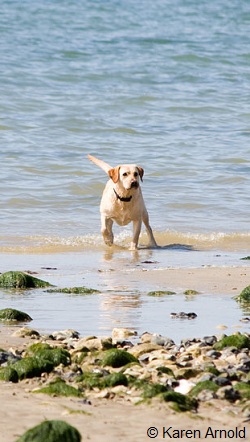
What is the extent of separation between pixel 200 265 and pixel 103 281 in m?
1.41

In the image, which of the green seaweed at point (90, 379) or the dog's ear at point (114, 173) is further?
the dog's ear at point (114, 173)

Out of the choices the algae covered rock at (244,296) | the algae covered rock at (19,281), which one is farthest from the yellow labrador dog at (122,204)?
the algae covered rock at (244,296)

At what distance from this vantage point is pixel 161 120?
768 inches

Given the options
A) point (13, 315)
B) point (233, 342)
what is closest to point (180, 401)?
point (233, 342)

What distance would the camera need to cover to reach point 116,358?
564 centimetres

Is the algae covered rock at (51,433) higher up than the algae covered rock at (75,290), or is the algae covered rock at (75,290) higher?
the algae covered rock at (75,290)

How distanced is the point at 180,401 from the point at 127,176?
6.47 m

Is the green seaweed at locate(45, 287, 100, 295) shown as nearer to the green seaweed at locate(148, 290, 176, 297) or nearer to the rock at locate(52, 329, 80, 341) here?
the green seaweed at locate(148, 290, 176, 297)

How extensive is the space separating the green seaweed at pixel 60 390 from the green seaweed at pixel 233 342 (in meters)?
1.21

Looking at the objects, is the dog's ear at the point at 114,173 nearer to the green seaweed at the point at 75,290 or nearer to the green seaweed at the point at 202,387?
the green seaweed at the point at 75,290

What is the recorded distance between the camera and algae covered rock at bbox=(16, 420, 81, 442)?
400cm

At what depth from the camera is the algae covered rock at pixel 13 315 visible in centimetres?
697

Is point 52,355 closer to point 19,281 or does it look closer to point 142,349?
point 142,349

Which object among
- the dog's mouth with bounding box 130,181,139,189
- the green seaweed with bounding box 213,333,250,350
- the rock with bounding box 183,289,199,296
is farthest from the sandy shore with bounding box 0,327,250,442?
the dog's mouth with bounding box 130,181,139,189
